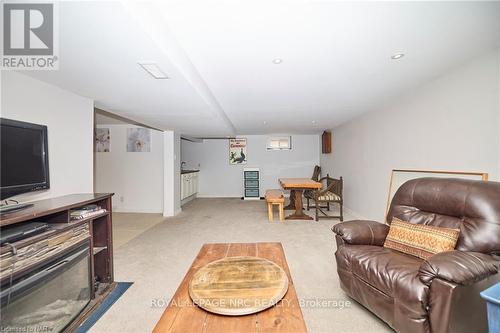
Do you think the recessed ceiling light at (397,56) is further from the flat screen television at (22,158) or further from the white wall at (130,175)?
the white wall at (130,175)

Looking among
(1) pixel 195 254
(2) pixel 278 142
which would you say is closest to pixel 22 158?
(1) pixel 195 254

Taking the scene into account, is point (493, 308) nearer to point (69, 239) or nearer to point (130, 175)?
point (69, 239)

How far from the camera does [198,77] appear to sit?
219cm

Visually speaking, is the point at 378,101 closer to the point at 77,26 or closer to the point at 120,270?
the point at 77,26

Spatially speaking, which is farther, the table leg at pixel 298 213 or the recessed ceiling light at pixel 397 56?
the table leg at pixel 298 213

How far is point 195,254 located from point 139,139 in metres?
3.39

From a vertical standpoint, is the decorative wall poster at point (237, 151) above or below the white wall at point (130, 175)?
above

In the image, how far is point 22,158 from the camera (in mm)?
1493

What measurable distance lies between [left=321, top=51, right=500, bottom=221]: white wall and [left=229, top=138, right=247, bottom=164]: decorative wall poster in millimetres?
3667

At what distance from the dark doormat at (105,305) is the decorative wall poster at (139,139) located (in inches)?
135

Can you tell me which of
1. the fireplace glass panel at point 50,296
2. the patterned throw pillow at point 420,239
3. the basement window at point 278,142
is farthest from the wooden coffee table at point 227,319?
the basement window at point 278,142

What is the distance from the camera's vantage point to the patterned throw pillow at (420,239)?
151cm

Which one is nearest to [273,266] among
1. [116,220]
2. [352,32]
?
[352,32]

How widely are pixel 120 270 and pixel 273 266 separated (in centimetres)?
189
